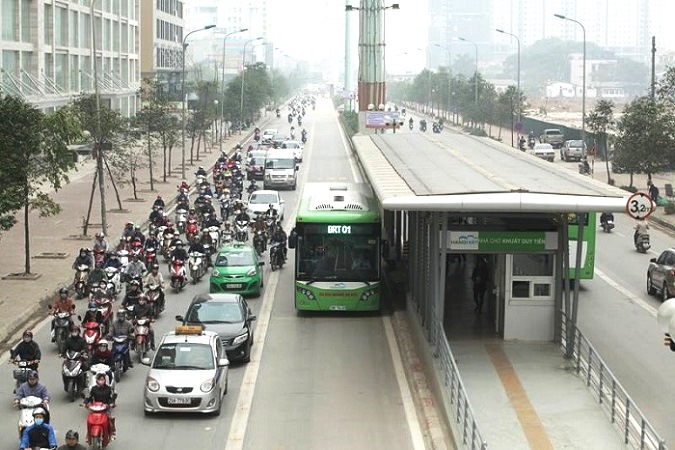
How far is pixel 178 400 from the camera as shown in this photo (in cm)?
1858

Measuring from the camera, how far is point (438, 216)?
2081 cm

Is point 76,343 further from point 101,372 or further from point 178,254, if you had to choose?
point 178,254

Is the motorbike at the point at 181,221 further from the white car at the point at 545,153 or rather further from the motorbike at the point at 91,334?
the white car at the point at 545,153

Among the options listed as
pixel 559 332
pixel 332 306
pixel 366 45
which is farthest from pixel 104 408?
pixel 366 45

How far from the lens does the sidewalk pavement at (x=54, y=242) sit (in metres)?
28.2

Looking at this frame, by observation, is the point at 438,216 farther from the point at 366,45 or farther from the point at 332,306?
the point at 366,45

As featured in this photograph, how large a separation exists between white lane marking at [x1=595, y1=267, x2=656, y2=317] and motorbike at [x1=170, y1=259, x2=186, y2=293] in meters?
10.8

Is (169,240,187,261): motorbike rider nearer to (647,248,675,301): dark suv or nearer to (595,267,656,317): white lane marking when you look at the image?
(595,267,656,317): white lane marking

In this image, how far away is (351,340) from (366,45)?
66856 mm

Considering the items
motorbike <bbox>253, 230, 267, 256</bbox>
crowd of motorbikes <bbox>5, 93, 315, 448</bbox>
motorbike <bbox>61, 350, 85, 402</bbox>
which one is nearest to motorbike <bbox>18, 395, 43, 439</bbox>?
crowd of motorbikes <bbox>5, 93, 315, 448</bbox>

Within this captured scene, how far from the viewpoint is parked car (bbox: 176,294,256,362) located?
22438mm

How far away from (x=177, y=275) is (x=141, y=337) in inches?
334

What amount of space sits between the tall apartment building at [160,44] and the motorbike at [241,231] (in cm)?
6990

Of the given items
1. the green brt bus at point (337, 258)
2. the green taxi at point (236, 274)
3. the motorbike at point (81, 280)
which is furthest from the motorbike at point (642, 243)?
the motorbike at point (81, 280)
